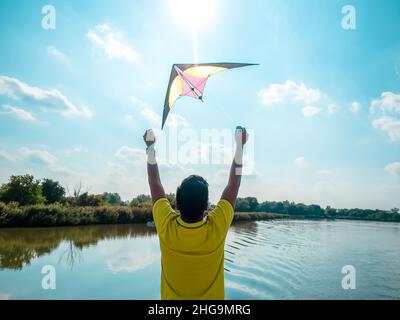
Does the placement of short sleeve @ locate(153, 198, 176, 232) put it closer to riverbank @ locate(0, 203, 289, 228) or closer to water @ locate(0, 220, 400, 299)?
water @ locate(0, 220, 400, 299)

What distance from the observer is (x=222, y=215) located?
1.47 meters

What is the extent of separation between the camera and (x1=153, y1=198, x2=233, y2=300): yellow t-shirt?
1.37m

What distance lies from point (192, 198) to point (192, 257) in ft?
0.88

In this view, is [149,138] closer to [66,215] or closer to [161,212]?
[161,212]

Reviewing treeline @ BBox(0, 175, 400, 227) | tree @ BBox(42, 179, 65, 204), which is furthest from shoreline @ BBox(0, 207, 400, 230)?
tree @ BBox(42, 179, 65, 204)

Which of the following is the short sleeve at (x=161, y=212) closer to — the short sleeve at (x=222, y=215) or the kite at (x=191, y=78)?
the short sleeve at (x=222, y=215)

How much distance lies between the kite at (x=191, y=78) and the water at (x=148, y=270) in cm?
505

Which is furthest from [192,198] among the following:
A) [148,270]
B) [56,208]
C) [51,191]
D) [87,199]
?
[51,191]

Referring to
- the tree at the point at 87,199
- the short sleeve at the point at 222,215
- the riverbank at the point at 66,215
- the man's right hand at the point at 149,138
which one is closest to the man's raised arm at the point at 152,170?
the man's right hand at the point at 149,138

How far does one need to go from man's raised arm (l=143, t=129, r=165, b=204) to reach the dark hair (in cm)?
26

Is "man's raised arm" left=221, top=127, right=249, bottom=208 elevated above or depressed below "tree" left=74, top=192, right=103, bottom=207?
above

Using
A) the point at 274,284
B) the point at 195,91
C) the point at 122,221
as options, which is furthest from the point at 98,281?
the point at 122,221

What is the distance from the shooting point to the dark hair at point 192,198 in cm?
138

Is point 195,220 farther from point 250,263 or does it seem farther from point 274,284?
point 250,263
